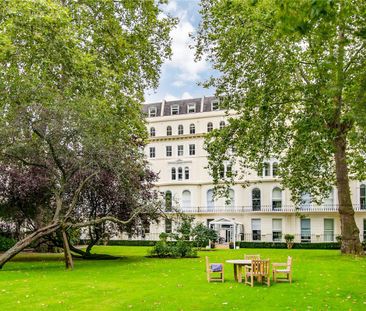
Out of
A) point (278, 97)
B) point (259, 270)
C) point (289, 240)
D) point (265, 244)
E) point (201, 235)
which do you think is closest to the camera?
point (259, 270)

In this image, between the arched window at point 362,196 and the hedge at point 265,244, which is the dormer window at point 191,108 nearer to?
the hedge at point 265,244

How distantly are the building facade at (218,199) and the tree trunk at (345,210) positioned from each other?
2130 centimetres

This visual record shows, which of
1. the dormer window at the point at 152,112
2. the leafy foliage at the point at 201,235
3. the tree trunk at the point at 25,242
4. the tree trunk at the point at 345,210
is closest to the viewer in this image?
the tree trunk at the point at 25,242

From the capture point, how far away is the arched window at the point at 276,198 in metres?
55.1

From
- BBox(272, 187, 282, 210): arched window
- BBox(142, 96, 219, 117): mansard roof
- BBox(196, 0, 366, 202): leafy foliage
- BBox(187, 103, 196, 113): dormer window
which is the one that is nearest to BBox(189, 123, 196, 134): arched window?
BBox(187, 103, 196, 113): dormer window

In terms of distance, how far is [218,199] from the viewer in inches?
2256

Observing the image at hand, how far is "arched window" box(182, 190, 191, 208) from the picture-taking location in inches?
2333

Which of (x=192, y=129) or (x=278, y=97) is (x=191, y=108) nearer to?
(x=192, y=129)

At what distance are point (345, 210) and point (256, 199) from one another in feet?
90.3

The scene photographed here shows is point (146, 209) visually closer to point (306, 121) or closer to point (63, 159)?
point (63, 159)

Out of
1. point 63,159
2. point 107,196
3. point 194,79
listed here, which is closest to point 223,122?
point 194,79

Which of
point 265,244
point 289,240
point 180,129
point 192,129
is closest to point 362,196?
point 289,240

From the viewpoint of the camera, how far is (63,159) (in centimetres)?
2208

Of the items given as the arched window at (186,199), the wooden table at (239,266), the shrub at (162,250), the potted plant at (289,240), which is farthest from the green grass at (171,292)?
the arched window at (186,199)
